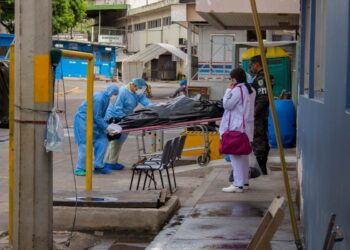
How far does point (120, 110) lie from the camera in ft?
47.3

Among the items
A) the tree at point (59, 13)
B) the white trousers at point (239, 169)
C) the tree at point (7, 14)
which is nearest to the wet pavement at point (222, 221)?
the white trousers at point (239, 169)

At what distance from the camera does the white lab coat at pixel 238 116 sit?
10.2 meters

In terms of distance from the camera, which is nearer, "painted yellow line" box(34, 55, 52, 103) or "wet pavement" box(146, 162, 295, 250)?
"painted yellow line" box(34, 55, 52, 103)

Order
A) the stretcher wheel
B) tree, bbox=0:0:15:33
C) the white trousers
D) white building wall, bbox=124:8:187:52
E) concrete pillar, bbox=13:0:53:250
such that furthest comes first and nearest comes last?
white building wall, bbox=124:8:187:52 < tree, bbox=0:0:15:33 < the stretcher wheel < the white trousers < concrete pillar, bbox=13:0:53:250

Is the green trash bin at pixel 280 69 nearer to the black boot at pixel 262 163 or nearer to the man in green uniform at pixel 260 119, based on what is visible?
the black boot at pixel 262 163

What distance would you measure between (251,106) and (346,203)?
21.0 feet

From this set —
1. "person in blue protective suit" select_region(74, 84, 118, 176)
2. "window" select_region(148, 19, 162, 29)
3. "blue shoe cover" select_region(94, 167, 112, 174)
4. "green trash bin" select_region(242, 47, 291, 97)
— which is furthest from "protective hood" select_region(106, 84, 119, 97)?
"window" select_region(148, 19, 162, 29)

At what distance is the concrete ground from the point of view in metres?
7.69

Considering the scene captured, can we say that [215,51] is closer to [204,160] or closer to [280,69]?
[280,69]

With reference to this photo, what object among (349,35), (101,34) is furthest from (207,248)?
(101,34)

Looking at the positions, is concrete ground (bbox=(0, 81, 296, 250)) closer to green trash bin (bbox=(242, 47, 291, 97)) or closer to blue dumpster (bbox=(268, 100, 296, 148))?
blue dumpster (bbox=(268, 100, 296, 148))

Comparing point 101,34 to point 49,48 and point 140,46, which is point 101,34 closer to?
point 140,46

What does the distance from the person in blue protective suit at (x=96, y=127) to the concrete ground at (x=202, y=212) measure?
378 mm

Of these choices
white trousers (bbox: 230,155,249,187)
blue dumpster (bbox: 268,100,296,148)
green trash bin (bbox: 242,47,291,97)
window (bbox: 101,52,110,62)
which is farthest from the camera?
window (bbox: 101,52,110,62)
